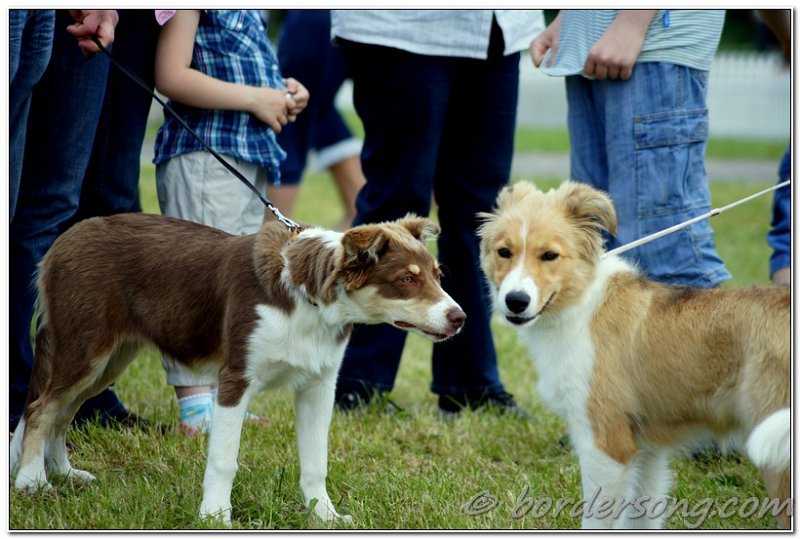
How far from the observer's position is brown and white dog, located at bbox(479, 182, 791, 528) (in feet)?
10.8

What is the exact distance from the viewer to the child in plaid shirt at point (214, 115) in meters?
4.37

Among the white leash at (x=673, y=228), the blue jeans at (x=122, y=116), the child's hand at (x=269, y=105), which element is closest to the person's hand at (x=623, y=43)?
the white leash at (x=673, y=228)

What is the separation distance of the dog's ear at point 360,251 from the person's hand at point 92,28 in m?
1.41

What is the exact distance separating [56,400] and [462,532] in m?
1.68

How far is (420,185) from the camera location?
493cm

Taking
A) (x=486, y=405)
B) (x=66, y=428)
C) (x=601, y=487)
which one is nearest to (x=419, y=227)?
(x=601, y=487)

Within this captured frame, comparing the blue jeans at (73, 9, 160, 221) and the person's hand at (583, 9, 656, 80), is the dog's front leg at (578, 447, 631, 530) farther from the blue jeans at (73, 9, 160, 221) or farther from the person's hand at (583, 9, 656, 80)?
the blue jeans at (73, 9, 160, 221)

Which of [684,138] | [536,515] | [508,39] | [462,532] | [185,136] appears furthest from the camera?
[508,39]

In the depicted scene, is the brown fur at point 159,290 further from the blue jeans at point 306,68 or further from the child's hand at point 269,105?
the blue jeans at point 306,68

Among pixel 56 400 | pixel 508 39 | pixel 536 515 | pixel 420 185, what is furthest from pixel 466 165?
pixel 56 400

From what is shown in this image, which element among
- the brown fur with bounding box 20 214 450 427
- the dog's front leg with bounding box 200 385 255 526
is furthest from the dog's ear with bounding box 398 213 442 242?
the dog's front leg with bounding box 200 385 255 526

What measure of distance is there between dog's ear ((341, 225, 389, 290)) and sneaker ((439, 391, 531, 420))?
201 cm

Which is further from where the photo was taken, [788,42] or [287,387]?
[788,42]

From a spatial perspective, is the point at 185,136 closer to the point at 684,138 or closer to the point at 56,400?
the point at 56,400
